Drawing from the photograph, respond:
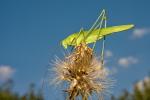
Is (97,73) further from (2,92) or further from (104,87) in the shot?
(2,92)

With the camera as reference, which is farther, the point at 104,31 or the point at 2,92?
the point at 2,92

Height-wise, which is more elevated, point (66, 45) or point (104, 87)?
point (66, 45)

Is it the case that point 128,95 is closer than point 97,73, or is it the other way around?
point 97,73

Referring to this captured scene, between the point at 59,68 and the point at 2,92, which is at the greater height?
the point at 2,92

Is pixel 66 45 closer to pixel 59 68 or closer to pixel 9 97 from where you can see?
pixel 59 68

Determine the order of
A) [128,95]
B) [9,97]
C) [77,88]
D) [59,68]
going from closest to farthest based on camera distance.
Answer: [77,88], [59,68], [9,97], [128,95]

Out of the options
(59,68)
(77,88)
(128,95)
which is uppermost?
(128,95)

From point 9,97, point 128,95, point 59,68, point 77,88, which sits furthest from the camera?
point 128,95

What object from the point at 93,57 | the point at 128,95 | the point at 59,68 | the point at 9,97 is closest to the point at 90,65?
the point at 93,57

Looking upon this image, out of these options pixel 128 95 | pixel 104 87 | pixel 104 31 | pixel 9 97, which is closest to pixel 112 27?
pixel 104 31
